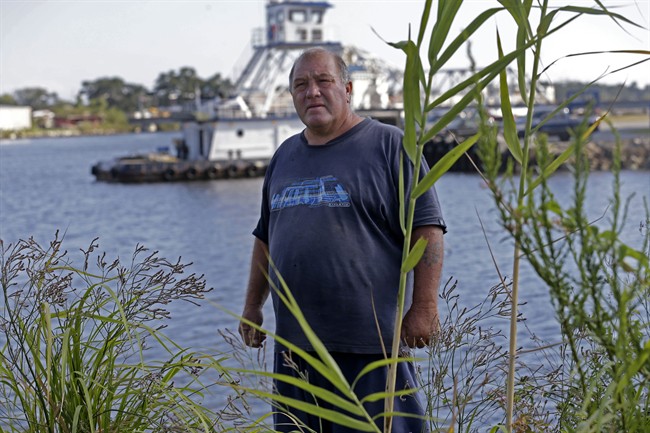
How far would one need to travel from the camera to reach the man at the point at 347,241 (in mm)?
3209

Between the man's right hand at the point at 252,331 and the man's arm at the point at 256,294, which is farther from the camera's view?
the man's arm at the point at 256,294

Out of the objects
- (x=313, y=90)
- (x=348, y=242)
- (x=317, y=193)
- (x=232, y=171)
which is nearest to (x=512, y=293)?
(x=348, y=242)

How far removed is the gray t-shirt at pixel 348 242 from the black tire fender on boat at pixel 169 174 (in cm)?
4021

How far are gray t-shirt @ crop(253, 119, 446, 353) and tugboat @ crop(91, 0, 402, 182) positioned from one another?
128 feet

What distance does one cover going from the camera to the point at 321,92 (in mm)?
3332

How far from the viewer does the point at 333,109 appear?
3.33 metres

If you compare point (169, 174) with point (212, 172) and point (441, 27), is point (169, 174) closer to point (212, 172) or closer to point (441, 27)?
point (212, 172)

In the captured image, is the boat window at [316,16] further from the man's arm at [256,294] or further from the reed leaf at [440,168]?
the reed leaf at [440,168]

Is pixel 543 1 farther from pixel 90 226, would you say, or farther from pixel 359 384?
pixel 90 226

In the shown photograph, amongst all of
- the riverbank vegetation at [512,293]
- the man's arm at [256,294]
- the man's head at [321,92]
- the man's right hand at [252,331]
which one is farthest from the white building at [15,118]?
the riverbank vegetation at [512,293]

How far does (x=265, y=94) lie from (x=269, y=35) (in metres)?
3.19

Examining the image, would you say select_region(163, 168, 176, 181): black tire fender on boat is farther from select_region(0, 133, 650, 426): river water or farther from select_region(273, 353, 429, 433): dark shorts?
select_region(273, 353, 429, 433): dark shorts

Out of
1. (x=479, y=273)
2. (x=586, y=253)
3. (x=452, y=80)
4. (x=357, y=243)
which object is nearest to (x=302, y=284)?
(x=357, y=243)

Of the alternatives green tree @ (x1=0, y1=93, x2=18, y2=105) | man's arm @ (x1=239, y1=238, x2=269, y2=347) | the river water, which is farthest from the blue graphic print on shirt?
green tree @ (x1=0, y1=93, x2=18, y2=105)
